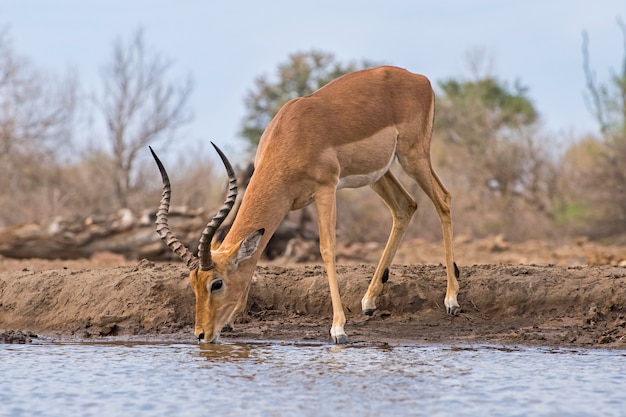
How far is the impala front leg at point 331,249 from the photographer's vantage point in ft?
27.6

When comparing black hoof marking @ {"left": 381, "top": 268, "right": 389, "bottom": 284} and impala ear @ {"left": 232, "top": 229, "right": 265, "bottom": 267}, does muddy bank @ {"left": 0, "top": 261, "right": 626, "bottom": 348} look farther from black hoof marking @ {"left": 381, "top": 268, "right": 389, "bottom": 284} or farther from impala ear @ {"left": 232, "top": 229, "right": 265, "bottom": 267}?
impala ear @ {"left": 232, "top": 229, "right": 265, "bottom": 267}

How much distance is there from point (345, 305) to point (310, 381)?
3141mm

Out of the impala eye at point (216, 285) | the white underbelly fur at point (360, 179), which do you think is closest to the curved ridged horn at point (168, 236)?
the impala eye at point (216, 285)

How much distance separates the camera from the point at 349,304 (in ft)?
32.2

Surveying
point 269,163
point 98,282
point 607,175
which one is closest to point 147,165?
point 607,175

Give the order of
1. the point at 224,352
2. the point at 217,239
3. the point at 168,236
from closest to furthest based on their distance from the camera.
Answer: the point at 224,352, the point at 168,236, the point at 217,239

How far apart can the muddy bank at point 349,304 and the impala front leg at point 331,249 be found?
0.49 metres

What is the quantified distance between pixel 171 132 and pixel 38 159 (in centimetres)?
445

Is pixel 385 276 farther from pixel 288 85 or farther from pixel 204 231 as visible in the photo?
pixel 288 85

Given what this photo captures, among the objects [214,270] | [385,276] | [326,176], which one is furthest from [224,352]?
[385,276]

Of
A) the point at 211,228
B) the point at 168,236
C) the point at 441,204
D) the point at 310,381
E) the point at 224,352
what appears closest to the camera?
the point at 310,381

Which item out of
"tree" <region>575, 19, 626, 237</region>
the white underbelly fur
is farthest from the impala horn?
"tree" <region>575, 19, 626, 237</region>

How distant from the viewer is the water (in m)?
5.93

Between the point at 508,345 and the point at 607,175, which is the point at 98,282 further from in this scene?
the point at 607,175
